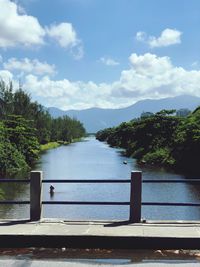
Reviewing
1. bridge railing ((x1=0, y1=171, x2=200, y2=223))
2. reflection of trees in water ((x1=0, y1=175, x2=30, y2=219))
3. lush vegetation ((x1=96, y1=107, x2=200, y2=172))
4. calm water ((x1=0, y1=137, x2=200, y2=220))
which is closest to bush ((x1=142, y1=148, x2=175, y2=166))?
lush vegetation ((x1=96, y1=107, x2=200, y2=172))

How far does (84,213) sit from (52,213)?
2141 millimetres

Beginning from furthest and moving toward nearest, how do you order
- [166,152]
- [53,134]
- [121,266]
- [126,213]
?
[53,134] → [166,152] → [126,213] → [121,266]

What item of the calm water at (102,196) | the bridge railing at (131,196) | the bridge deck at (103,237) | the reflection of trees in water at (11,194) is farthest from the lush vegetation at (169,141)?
the bridge deck at (103,237)

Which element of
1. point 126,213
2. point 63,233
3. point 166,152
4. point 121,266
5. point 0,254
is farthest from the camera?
point 166,152

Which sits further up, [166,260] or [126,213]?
[166,260]

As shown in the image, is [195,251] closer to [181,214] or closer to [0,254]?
[0,254]

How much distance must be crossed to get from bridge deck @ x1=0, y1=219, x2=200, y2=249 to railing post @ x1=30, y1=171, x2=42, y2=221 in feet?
3.14

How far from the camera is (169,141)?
8269 cm

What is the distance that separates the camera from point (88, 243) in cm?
931

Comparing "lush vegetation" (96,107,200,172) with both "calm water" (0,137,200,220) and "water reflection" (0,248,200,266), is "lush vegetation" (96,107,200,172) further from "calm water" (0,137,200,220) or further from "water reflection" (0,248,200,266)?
"water reflection" (0,248,200,266)

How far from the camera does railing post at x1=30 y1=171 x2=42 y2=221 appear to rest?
36.0 feet

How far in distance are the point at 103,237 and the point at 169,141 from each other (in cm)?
7449

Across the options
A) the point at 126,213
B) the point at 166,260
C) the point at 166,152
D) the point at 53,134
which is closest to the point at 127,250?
the point at 166,260

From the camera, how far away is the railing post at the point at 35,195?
1096 cm
